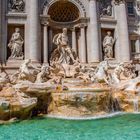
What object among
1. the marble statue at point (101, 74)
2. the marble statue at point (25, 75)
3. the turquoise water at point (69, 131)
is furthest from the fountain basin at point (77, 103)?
the marble statue at point (101, 74)

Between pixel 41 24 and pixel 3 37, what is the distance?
10.1 feet

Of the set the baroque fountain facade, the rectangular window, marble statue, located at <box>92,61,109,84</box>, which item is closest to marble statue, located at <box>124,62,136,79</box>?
the baroque fountain facade

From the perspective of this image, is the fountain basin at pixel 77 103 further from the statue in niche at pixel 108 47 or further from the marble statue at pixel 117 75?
the statue in niche at pixel 108 47

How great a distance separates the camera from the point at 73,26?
21344 millimetres

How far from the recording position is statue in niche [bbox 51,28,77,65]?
770 inches

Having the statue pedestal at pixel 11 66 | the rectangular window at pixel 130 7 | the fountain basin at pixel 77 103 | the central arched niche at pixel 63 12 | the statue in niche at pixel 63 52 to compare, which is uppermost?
the rectangular window at pixel 130 7

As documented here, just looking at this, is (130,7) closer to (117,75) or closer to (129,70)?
(129,70)

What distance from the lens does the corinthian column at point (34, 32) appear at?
18812 mm

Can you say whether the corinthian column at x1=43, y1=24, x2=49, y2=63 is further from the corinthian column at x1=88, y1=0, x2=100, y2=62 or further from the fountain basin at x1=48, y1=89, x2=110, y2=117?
the fountain basin at x1=48, y1=89, x2=110, y2=117

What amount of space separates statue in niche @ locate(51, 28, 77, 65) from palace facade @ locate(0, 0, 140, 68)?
0.71 meters

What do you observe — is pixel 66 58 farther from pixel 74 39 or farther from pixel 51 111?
pixel 51 111

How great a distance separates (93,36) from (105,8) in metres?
3.47

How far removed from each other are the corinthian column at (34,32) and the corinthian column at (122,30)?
6.96m

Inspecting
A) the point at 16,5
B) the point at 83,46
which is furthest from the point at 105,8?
the point at 16,5
